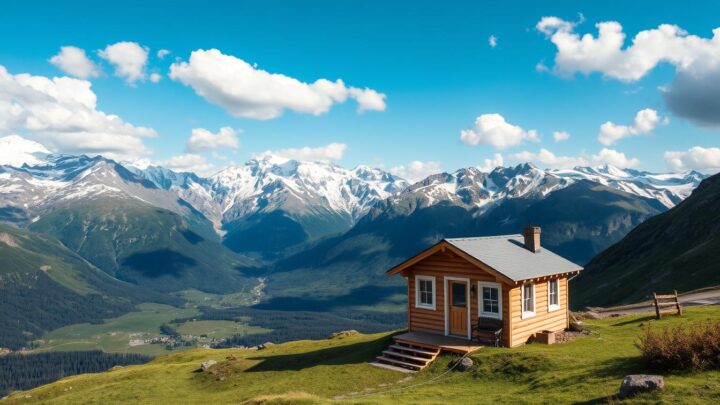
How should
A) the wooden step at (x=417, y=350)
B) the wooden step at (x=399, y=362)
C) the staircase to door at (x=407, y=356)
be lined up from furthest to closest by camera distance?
1. the wooden step at (x=417, y=350)
2. the staircase to door at (x=407, y=356)
3. the wooden step at (x=399, y=362)

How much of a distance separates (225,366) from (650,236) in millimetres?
147619

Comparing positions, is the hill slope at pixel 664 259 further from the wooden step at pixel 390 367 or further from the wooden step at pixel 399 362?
the wooden step at pixel 390 367

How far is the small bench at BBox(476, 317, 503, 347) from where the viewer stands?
36438mm

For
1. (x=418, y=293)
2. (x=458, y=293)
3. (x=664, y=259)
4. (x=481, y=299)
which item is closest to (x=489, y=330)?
(x=481, y=299)

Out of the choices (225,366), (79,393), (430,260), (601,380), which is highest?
(430,260)

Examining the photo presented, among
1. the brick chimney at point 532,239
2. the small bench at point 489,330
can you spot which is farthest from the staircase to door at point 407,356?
the brick chimney at point 532,239

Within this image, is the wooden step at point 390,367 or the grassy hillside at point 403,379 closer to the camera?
the grassy hillside at point 403,379

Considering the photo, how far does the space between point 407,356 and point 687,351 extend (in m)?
19.3

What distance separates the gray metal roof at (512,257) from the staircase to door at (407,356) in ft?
25.0

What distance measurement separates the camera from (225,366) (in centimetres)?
4578

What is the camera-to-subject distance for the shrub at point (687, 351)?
2183cm

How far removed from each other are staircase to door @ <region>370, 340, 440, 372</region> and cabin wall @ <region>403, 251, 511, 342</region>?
306 cm

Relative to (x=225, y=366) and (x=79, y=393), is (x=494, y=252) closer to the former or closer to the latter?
(x=225, y=366)

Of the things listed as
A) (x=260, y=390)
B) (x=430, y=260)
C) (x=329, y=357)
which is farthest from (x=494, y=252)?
(x=260, y=390)
